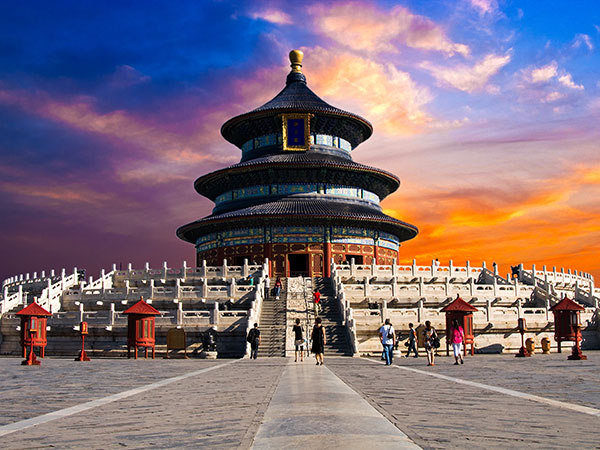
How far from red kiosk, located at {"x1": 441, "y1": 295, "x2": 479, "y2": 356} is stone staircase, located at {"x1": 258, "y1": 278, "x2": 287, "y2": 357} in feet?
23.5

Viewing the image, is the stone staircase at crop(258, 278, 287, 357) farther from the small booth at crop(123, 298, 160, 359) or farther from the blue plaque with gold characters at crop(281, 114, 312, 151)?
the blue plaque with gold characters at crop(281, 114, 312, 151)

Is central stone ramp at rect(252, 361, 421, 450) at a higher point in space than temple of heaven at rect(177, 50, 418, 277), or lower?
lower

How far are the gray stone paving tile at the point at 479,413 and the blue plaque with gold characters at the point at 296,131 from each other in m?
40.9

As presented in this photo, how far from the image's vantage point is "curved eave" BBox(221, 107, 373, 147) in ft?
185

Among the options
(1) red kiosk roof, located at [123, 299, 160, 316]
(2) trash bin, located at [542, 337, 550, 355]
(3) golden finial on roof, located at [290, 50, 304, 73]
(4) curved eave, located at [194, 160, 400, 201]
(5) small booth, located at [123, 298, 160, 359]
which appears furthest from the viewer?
(3) golden finial on roof, located at [290, 50, 304, 73]

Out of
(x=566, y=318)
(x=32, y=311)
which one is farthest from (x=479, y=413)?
(x=32, y=311)

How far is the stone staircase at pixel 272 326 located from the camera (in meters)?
29.9

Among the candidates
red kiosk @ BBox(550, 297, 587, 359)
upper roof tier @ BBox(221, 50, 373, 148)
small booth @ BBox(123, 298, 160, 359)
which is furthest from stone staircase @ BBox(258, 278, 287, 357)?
upper roof tier @ BBox(221, 50, 373, 148)

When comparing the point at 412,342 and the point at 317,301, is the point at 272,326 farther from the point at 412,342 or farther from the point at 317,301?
the point at 412,342

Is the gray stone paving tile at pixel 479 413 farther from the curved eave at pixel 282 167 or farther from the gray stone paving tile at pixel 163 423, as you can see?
the curved eave at pixel 282 167

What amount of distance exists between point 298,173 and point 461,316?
27562mm

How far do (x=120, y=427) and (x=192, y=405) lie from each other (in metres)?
2.48

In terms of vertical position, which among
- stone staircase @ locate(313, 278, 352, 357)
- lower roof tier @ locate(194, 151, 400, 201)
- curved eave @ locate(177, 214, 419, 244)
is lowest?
stone staircase @ locate(313, 278, 352, 357)

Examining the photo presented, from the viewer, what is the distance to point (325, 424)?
316 inches
